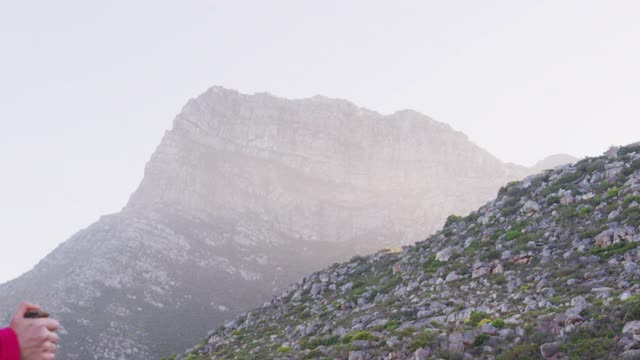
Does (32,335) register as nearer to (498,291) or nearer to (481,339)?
(481,339)

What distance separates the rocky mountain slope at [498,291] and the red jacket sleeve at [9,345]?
49.5 feet

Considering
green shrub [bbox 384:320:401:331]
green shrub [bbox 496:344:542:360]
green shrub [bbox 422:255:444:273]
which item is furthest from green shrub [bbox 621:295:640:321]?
green shrub [bbox 422:255:444:273]

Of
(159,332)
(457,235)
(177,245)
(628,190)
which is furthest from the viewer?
(177,245)

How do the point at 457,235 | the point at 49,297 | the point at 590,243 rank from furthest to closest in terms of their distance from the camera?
the point at 49,297, the point at 457,235, the point at 590,243

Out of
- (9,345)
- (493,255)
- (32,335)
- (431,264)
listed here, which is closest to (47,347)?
(32,335)

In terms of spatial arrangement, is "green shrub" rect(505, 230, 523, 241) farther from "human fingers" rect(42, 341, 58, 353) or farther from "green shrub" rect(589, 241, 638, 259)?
"human fingers" rect(42, 341, 58, 353)

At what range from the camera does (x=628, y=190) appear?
100 feet

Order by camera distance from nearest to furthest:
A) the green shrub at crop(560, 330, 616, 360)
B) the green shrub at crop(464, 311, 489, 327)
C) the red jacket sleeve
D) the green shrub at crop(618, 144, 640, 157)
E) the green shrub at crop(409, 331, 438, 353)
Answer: the red jacket sleeve
the green shrub at crop(560, 330, 616, 360)
the green shrub at crop(409, 331, 438, 353)
the green shrub at crop(464, 311, 489, 327)
the green shrub at crop(618, 144, 640, 157)

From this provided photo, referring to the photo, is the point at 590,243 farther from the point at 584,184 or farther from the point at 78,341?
the point at 78,341

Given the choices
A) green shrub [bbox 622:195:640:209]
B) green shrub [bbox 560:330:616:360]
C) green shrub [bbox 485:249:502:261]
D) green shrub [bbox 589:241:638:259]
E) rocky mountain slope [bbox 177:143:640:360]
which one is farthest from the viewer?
green shrub [bbox 485:249:502:261]

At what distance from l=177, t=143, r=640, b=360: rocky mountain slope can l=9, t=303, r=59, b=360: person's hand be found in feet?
48.6

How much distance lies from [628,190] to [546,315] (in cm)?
1648

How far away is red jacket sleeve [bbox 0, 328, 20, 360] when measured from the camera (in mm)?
4395

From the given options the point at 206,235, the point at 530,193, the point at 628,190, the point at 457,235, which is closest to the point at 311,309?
the point at 457,235
